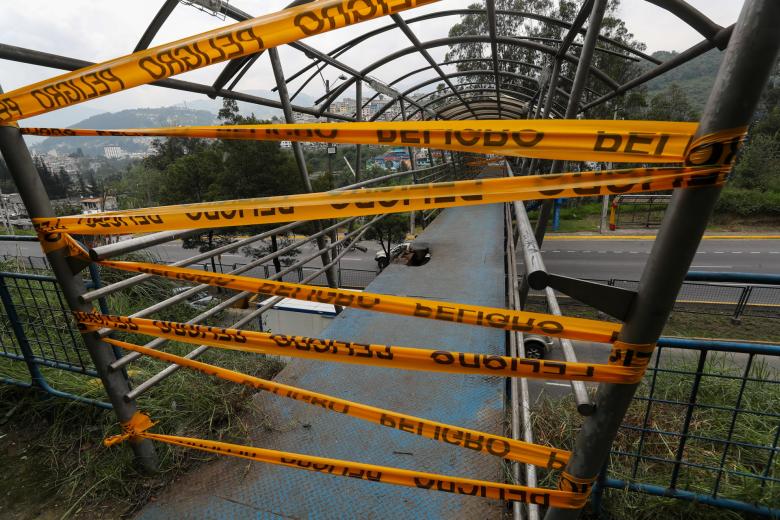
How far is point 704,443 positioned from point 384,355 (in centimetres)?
272

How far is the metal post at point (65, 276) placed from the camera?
1.60 m

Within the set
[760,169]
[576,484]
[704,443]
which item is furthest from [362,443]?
[760,169]

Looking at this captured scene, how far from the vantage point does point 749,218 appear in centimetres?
2645

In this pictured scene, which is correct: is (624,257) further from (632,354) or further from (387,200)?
(387,200)

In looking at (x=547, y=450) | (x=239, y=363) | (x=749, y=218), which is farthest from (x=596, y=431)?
(x=749, y=218)

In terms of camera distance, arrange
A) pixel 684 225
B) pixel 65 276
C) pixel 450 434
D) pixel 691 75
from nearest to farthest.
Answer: pixel 684 225 → pixel 450 434 → pixel 65 276 → pixel 691 75

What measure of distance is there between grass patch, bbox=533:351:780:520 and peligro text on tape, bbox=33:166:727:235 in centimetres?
142

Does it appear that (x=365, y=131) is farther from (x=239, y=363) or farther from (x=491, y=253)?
(x=491, y=253)

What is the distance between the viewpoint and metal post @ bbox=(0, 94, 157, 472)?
5.26 ft

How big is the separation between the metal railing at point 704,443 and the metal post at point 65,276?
2593 mm

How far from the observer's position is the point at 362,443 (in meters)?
2.29

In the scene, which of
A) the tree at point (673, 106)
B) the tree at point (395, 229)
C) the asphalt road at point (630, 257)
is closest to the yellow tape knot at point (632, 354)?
the asphalt road at point (630, 257)

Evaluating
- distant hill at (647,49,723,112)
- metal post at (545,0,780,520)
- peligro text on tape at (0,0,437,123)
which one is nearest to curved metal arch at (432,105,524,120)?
peligro text on tape at (0,0,437,123)

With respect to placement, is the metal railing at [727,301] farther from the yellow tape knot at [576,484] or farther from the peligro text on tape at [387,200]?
the peligro text on tape at [387,200]
